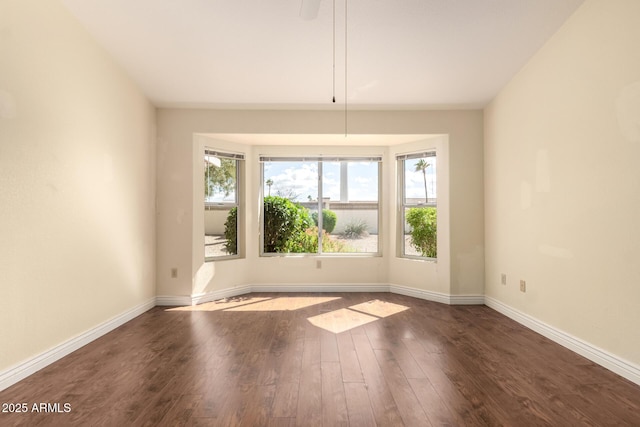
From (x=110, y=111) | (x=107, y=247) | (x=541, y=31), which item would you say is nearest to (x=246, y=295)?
(x=107, y=247)

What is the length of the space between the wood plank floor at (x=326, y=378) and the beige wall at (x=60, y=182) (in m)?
0.36

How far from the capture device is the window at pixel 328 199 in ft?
17.9

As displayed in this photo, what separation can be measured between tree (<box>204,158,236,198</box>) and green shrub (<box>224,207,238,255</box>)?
11.8 inches

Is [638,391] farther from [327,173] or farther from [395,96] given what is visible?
[327,173]

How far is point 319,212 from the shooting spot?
18.1ft

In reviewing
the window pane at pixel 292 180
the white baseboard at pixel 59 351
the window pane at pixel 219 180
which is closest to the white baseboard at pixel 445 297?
the window pane at pixel 292 180

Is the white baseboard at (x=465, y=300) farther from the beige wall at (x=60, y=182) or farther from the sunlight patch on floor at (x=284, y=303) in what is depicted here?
the beige wall at (x=60, y=182)

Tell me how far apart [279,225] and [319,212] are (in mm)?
627

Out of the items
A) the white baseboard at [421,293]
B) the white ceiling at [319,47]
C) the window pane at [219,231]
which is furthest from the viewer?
the window pane at [219,231]

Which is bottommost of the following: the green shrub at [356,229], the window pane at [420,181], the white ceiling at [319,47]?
the green shrub at [356,229]

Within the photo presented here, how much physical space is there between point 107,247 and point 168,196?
49.3 inches

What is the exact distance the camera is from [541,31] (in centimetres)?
313

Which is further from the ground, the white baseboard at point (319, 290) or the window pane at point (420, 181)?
the window pane at point (420, 181)

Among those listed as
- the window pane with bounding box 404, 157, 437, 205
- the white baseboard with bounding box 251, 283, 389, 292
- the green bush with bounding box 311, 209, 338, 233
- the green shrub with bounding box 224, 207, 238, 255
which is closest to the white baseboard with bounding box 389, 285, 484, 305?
the white baseboard with bounding box 251, 283, 389, 292
